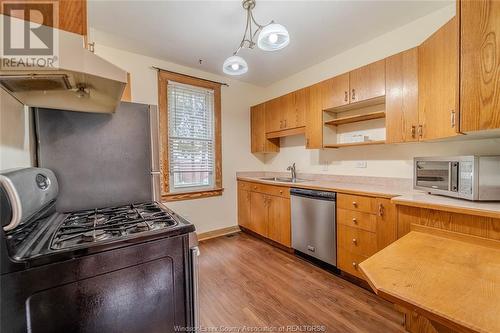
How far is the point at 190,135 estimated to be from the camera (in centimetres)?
321

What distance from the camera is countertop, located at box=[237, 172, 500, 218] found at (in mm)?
1292

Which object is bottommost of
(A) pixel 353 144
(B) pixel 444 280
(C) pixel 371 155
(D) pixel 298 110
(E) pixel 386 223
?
(E) pixel 386 223

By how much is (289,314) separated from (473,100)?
1877 mm

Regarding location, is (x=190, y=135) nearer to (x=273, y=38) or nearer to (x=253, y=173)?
(x=253, y=173)

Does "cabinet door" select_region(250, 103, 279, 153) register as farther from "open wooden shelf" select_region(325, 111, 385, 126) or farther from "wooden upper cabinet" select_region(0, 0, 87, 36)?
"wooden upper cabinet" select_region(0, 0, 87, 36)

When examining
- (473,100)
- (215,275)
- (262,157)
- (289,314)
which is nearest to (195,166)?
(262,157)

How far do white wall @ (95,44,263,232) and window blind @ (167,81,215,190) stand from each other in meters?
0.24

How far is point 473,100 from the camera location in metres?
1.17

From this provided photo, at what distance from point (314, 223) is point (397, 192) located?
0.88 meters

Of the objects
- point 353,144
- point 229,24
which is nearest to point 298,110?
point 353,144

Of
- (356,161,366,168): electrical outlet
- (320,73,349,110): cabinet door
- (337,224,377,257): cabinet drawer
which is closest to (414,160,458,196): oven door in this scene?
(337,224,377,257): cabinet drawer

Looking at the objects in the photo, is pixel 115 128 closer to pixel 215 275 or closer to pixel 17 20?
pixel 17 20

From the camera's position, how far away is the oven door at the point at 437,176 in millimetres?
1557

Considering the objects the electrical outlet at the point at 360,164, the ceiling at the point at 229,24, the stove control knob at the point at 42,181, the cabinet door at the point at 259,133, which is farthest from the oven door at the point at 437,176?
the stove control knob at the point at 42,181
